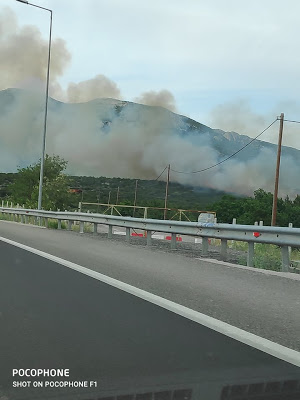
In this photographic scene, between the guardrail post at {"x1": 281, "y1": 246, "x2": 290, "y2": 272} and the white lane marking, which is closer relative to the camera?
the white lane marking

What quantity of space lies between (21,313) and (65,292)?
4.81 ft

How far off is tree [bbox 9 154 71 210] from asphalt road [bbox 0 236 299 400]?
223 ft

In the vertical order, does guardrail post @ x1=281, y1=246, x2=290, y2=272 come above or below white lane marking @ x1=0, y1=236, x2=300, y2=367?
above

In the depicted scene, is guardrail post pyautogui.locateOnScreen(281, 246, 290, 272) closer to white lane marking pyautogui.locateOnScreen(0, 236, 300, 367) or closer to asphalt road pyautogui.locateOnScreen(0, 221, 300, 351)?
asphalt road pyautogui.locateOnScreen(0, 221, 300, 351)

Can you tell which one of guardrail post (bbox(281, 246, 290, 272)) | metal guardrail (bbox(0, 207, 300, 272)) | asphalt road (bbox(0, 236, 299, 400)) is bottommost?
asphalt road (bbox(0, 236, 299, 400))

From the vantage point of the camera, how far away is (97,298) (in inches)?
304

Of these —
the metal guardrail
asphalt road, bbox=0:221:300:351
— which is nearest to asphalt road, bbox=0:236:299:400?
asphalt road, bbox=0:221:300:351

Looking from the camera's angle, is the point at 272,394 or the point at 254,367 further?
the point at 254,367

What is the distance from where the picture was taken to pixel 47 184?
7975 centimetres

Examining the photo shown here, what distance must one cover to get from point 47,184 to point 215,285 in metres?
72.1

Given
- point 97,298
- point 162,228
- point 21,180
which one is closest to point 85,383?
point 97,298

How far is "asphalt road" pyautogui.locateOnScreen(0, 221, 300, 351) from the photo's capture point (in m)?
6.63

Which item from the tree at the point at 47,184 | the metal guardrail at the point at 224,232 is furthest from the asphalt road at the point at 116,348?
the tree at the point at 47,184

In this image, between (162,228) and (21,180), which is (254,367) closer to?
(162,228)
